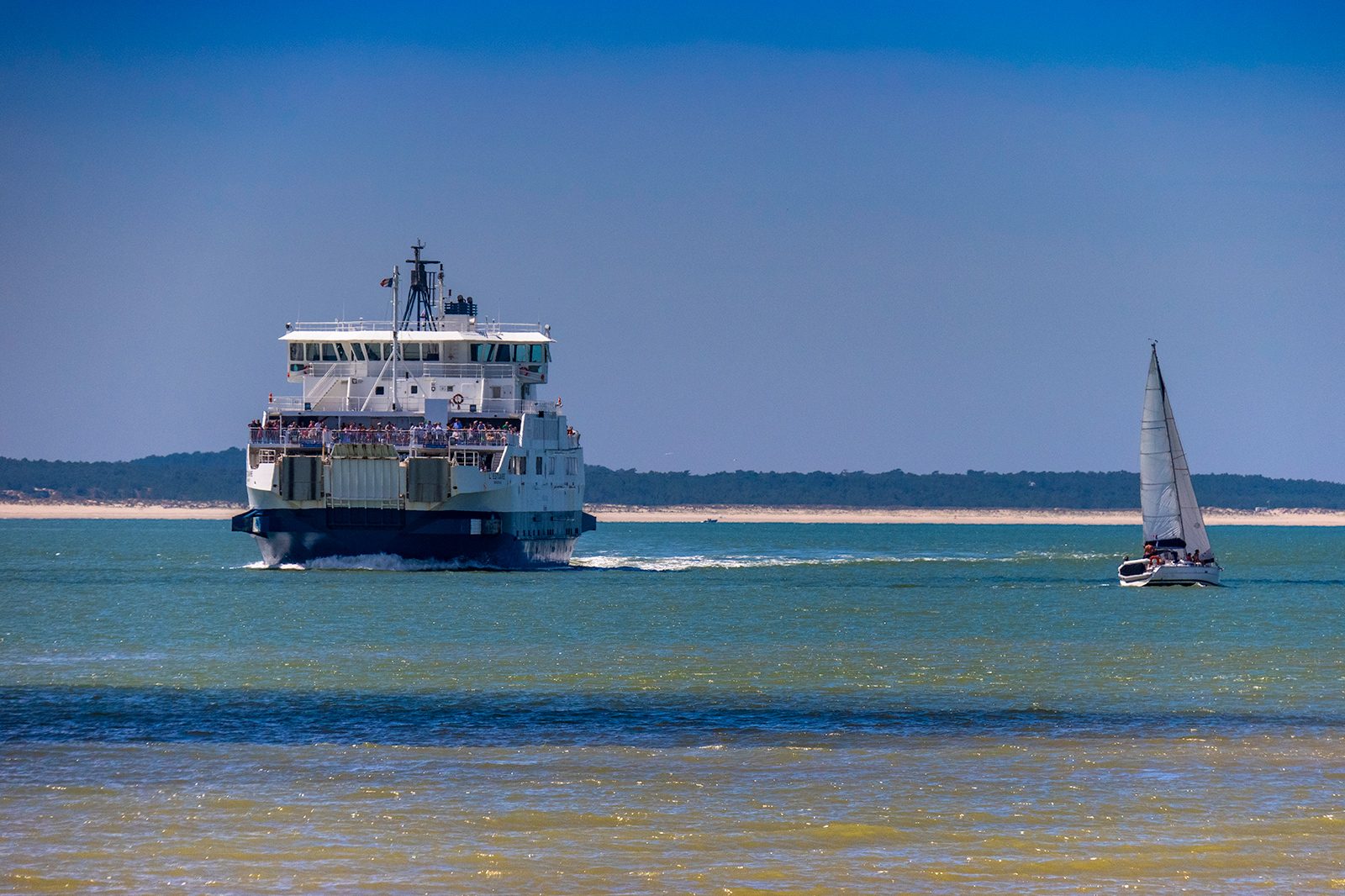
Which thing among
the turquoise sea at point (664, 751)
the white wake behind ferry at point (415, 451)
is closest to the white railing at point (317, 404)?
the white wake behind ferry at point (415, 451)

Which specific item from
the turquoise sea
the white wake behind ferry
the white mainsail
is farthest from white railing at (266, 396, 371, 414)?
the white mainsail

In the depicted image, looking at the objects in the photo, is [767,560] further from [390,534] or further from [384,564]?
[390,534]

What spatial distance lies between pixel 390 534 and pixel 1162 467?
29906 mm

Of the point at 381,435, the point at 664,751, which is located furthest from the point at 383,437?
the point at 664,751

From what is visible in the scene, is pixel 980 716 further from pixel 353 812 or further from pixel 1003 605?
pixel 1003 605

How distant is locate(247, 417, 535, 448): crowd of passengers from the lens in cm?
7188

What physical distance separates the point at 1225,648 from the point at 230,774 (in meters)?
29.7

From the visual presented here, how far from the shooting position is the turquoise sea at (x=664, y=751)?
61.5 ft

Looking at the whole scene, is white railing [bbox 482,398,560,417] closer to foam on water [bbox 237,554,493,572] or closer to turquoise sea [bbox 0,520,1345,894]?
foam on water [bbox 237,554,493,572]

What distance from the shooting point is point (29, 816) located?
20906mm

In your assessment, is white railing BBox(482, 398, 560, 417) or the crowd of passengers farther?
white railing BBox(482, 398, 560, 417)

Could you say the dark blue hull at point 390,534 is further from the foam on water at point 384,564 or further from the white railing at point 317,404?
the white railing at point 317,404

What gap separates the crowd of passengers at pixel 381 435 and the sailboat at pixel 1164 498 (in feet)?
81.7

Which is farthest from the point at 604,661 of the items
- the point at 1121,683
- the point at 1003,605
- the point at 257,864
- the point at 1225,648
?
the point at 1003,605
